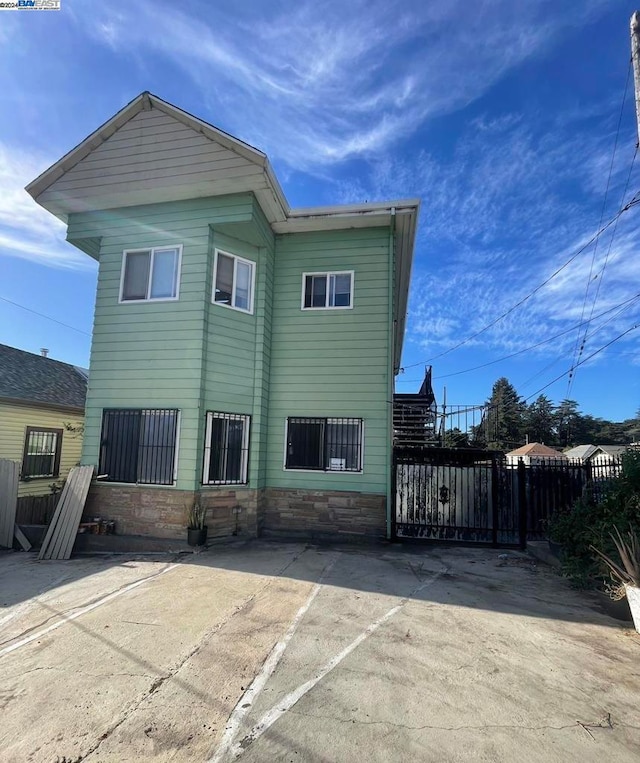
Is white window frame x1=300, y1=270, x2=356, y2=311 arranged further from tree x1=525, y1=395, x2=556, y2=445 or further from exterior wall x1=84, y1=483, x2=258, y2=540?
tree x1=525, y1=395, x2=556, y2=445

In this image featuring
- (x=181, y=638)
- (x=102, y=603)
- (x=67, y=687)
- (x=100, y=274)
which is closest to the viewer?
(x=67, y=687)

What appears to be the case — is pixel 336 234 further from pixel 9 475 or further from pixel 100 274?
pixel 9 475

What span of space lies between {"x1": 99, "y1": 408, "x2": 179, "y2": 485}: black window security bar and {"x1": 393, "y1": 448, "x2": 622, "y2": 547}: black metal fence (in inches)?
184

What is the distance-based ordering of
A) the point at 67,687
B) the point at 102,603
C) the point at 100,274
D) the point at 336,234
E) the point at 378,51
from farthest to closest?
the point at 336,234, the point at 100,274, the point at 378,51, the point at 102,603, the point at 67,687

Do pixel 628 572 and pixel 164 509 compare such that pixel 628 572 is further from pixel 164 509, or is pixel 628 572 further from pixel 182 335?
pixel 182 335

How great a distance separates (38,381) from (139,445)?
932 centimetres

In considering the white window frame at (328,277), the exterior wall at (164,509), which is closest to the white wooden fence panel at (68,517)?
the exterior wall at (164,509)

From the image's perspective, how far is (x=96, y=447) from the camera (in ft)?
28.2

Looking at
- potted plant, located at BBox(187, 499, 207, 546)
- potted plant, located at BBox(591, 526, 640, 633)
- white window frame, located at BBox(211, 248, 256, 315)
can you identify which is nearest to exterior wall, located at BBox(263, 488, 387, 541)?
potted plant, located at BBox(187, 499, 207, 546)

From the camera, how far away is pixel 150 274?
8914 mm

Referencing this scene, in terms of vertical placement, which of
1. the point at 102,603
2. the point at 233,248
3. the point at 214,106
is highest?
the point at 214,106

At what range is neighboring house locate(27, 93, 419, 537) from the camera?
8.20 meters

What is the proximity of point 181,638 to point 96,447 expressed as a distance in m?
5.75

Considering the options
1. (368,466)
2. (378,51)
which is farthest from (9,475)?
(378,51)
